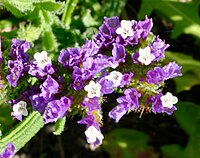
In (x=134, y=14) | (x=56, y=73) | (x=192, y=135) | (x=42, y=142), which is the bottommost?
(x=42, y=142)

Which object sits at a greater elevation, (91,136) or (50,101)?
(50,101)

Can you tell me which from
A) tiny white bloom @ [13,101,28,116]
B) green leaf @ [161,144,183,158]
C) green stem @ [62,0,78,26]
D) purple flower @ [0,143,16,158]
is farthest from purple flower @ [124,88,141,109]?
green leaf @ [161,144,183,158]

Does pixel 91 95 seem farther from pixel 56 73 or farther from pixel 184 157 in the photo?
pixel 184 157

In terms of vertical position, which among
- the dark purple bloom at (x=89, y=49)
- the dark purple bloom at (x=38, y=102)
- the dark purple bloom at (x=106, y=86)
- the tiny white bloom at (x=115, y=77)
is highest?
the dark purple bloom at (x=89, y=49)

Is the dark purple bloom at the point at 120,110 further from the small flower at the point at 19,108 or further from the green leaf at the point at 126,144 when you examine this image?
the green leaf at the point at 126,144

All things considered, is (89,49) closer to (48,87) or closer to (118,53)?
(118,53)

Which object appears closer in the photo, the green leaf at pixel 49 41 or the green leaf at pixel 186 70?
the green leaf at pixel 49 41

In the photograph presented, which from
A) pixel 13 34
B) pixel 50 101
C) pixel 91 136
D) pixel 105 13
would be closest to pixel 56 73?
pixel 50 101

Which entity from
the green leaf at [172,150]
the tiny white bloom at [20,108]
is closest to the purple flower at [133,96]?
the tiny white bloom at [20,108]
